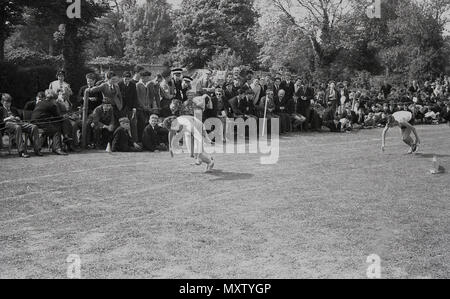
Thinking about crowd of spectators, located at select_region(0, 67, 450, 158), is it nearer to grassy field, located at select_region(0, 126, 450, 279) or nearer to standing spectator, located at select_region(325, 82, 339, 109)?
standing spectator, located at select_region(325, 82, 339, 109)

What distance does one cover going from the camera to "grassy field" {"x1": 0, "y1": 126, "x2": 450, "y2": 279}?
670 cm

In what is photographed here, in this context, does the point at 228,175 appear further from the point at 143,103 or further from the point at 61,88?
the point at 61,88

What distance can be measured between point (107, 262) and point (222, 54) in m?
44.6

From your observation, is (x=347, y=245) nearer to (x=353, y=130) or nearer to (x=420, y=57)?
(x=353, y=130)

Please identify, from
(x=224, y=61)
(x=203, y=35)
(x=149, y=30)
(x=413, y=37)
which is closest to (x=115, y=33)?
(x=149, y=30)

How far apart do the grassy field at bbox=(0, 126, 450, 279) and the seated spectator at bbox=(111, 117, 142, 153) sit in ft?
3.13

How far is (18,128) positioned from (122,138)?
2758 mm

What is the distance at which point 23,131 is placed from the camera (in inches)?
579

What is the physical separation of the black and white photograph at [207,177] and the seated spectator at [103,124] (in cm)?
4

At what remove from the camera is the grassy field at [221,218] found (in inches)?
264

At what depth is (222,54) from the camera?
5025 cm

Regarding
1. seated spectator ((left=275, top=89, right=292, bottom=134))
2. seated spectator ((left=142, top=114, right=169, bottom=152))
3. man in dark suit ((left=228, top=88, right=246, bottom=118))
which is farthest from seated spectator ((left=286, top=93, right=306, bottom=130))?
seated spectator ((left=142, top=114, right=169, bottom=152))

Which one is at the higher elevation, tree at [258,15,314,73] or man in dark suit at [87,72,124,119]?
tree at [258,15,314,73]

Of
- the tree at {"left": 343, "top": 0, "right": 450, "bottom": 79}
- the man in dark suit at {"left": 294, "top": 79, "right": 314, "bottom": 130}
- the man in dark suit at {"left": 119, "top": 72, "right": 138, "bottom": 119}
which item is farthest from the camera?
the tree at {"left": 343, "top": 0, "right": 450, "bottom": 79}
